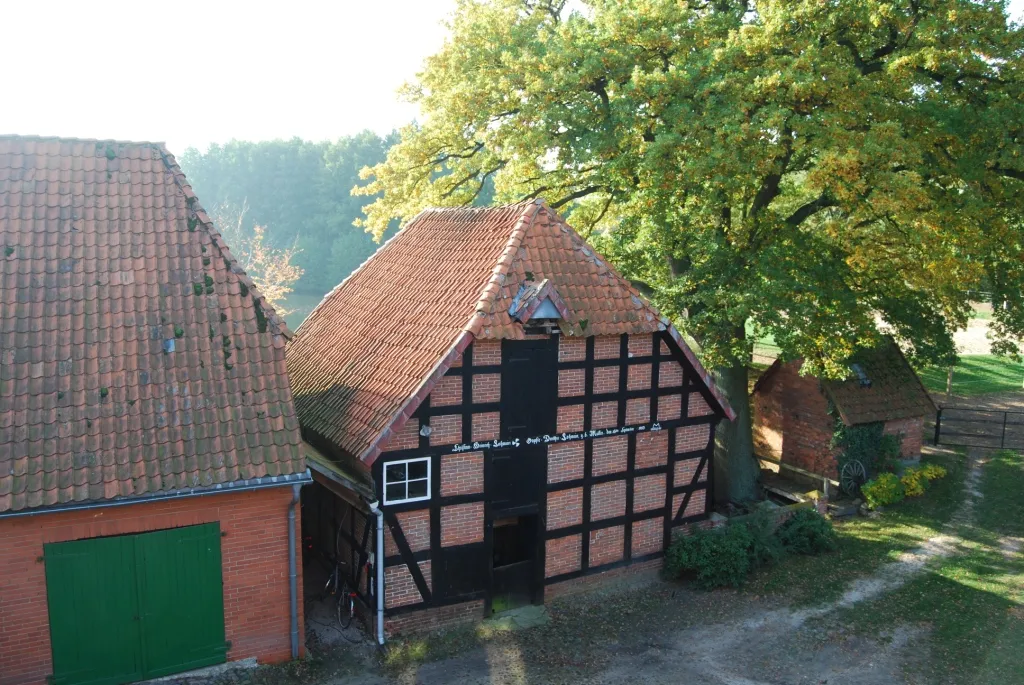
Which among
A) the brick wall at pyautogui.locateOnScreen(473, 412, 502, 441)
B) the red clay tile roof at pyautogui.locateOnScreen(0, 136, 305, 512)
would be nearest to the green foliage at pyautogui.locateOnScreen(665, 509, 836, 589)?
the brick wall at pyautogui.locateOnScreen(473, 412, 502, 441)

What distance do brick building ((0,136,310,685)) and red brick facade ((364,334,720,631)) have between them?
77.5 inches

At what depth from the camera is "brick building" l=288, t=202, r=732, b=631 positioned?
37.1 ft

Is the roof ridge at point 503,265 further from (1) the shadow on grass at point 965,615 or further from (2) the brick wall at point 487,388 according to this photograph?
(1) the shadow on grass at point 965,615

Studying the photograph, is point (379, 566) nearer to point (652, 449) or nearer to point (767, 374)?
point (652, 449)

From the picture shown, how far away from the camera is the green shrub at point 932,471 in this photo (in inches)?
755

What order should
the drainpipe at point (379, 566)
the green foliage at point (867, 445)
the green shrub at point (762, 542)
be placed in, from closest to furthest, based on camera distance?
the drainpipe at point (379, 566)
the green shrub at point (762, 542)
the green foliage at point (867, 445)

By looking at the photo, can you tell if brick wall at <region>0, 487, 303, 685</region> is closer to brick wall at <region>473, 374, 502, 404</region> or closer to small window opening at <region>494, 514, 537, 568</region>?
brick wall at <region>473, 374, 502, 404</region>

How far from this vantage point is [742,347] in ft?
52.3

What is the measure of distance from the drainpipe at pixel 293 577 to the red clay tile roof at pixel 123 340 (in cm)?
59

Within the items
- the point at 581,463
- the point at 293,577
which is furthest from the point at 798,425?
the point at 293,577

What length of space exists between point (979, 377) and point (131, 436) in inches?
1161

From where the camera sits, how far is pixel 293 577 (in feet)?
33.8

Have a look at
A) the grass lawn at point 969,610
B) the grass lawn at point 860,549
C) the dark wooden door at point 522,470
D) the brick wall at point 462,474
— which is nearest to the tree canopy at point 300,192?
the grass lawn at point 860,549

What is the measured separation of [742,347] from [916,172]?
4411 mm
